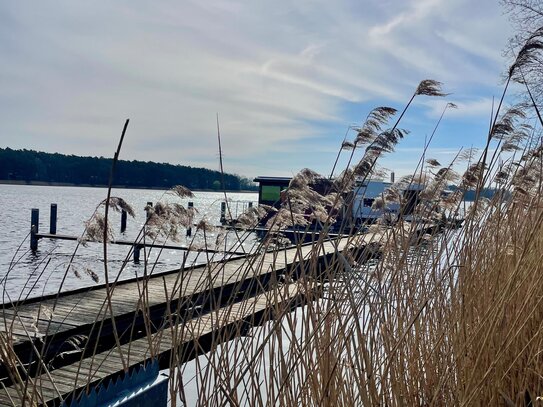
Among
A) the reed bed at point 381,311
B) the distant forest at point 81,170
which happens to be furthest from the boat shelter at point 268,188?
the reed bed at point 381,311

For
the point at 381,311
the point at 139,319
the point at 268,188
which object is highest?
the point at 268,188

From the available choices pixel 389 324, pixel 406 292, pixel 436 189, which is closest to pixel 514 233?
pixel 436 189

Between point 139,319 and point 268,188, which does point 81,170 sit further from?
point 139,319

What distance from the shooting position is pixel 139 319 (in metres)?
4.85

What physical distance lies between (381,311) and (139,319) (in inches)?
145

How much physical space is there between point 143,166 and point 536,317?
69.5 ft

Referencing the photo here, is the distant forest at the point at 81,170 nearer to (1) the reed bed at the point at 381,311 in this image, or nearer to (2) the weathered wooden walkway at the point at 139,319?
(2) the weathered wooden walkway at the point at 139,319

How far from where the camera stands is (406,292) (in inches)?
68.3

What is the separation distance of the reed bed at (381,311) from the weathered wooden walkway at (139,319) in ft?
0.07

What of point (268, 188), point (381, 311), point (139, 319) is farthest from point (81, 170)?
point (381, 311)

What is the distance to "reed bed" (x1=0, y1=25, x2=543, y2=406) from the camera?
1260 millimetres

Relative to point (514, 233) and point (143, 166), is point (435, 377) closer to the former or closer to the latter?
point (514, 233)

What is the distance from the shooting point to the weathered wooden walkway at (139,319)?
1426 millimetres

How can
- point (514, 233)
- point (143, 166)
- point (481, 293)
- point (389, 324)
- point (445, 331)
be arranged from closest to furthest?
point (445, 331)
point (389, 324)
point (481, 293)
point (514, 233)
point (143, 166)
